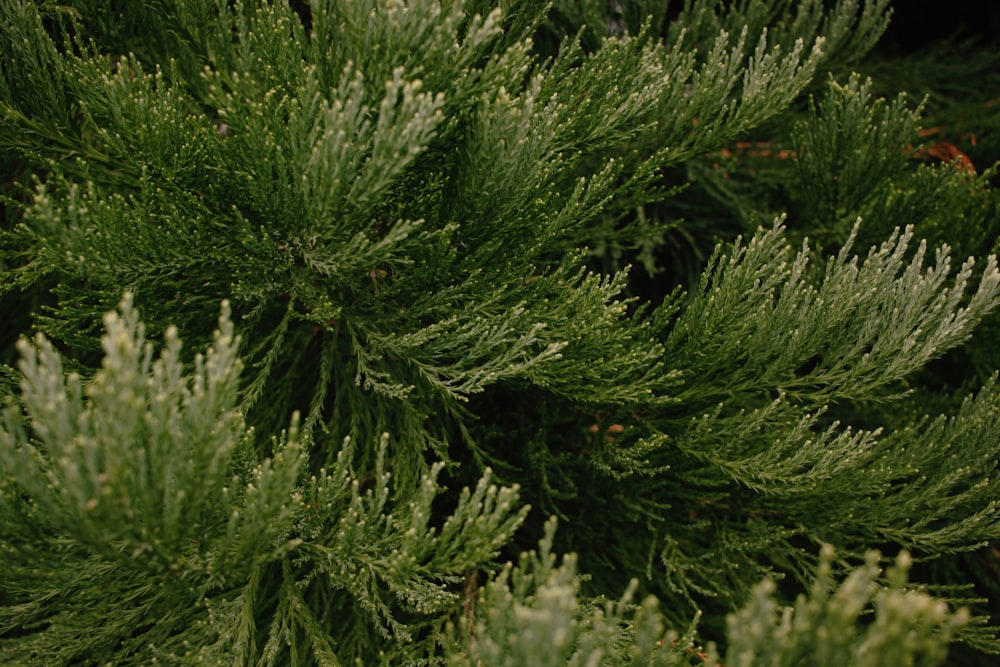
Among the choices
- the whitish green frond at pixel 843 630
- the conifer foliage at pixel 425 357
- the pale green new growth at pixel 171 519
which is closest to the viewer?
the whitish green frond at pixel 843 630

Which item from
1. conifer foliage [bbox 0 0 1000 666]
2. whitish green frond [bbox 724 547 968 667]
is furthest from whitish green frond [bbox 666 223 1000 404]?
whitish green frond [bbox 724 547 968 667]

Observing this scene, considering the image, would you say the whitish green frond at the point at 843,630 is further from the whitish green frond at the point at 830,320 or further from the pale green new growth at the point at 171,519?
the whitish green frond at the point at 830,320

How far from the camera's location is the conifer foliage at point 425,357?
1.67 m

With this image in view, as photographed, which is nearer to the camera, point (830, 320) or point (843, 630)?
point (843, 630)

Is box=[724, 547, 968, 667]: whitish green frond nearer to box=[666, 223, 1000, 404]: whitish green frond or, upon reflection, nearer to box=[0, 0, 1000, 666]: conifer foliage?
box=[0, 0, 1000, 666]: conifer foliage

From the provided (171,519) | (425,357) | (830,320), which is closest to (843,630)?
(830,320)

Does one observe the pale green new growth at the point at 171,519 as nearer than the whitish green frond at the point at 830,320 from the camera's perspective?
Yes

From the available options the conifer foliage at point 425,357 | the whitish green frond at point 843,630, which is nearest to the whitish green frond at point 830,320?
the conifer foliage at point 425,357

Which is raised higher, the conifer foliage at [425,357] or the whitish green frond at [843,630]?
the conifer foliage at [425,357]

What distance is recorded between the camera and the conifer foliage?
5.47 feet

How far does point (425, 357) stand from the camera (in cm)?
238

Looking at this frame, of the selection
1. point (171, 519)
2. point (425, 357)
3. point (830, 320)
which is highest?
point (830, 320)

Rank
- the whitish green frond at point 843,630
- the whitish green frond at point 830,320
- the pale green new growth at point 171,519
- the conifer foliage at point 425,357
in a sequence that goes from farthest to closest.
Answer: the whitish green frond at point 830,320, the conifer foliage at point 425,357, the pale green new growth at point 171,519, the whitish green frond at point 843,630

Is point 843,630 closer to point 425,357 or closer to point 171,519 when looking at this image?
point 425,357
